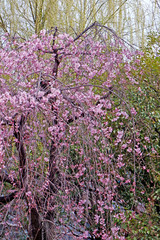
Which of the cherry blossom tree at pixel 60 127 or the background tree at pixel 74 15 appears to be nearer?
the cherry blossom tree at pixel 60 127

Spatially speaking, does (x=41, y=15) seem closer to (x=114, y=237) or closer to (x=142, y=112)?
(x=142, y=112)

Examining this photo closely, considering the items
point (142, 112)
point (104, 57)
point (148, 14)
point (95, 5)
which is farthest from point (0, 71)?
point (148, 14)

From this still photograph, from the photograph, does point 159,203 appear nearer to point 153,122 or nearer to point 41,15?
point 153,122

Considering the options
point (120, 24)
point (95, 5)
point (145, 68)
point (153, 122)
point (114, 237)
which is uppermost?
point (95, 5)

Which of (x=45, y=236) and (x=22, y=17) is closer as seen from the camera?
(x=45, y=236)

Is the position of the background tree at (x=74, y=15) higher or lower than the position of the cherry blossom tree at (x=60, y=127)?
higher

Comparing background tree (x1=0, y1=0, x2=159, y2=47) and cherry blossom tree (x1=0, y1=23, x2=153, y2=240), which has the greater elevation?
background tree (x1=0, y1=0, x2=159, y2=47)

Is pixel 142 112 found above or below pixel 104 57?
below

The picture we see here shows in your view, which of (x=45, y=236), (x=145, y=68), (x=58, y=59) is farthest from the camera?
(x=145, y=68)

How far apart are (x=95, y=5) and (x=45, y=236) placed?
4.90m

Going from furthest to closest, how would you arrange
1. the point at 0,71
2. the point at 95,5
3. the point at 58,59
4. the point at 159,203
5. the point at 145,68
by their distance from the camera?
the point at 95,5
the point at 145,68
the point at 159,203
the point at 58,59
the point at 0,71

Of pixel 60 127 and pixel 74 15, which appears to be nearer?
pixel 60 127

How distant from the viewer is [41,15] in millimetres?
6523

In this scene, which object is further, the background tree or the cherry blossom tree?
the background tree
